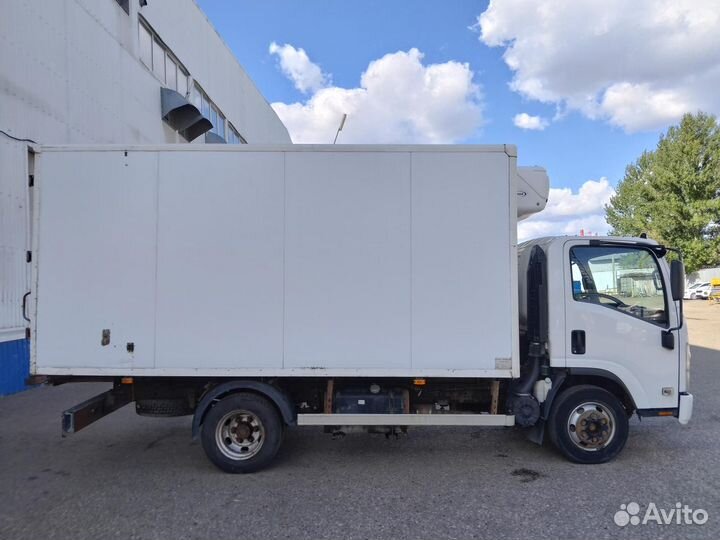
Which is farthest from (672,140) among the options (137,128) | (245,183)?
(245,183)

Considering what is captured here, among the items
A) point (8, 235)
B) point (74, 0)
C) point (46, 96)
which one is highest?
point (74, 0)

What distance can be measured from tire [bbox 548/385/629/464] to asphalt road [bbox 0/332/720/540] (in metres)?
0.16

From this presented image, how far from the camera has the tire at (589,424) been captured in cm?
454

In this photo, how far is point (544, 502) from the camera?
152 inches

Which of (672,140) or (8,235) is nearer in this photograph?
(8,235)

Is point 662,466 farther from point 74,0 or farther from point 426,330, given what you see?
point 74,0

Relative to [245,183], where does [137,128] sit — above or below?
above

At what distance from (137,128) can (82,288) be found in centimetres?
789

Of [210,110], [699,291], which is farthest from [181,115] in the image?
[699,291]

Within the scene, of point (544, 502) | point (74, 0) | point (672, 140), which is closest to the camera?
point (544, 502)

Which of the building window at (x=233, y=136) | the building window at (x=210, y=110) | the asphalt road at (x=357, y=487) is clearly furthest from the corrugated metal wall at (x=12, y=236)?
the building window at (x=233, y=136)

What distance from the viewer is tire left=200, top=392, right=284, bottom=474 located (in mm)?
4441

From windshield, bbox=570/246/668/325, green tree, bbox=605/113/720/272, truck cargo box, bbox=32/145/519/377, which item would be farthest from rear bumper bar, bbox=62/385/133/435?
green tree, bbox=605/113/720/272

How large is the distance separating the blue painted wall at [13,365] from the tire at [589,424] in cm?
762
